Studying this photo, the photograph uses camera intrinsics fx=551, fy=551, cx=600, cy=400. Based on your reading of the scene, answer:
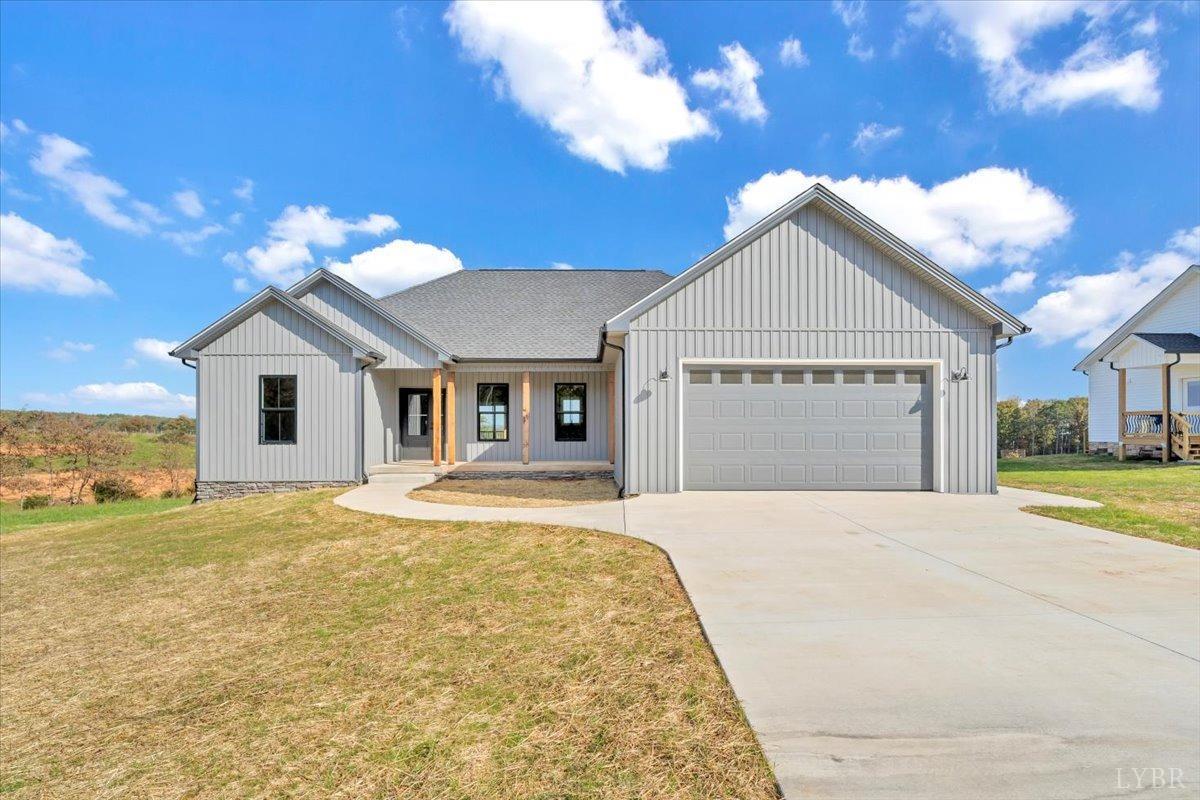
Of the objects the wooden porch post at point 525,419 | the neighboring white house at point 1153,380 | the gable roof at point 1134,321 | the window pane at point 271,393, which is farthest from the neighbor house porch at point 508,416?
the gable roof at point 1134,321

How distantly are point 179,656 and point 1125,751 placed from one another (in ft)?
22.0

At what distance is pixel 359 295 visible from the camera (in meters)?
15.0

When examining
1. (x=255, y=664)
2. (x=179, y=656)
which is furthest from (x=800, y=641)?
(x=179, y=656)

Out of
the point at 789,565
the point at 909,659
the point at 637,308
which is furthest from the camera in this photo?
the point at 637,308

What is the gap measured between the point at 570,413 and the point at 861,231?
9.17 metres

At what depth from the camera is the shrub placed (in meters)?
16.1

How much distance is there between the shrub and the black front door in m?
8.09

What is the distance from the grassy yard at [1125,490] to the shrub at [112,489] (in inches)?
879

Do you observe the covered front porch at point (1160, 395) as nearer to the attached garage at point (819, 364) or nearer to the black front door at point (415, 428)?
the attached garage at point (819, 364)

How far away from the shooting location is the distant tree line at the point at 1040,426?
1069 inches

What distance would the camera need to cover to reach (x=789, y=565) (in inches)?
225

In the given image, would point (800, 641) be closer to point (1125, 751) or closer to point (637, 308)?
point (1125, 751)

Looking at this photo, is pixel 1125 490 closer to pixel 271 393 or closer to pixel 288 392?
pixel 288 392

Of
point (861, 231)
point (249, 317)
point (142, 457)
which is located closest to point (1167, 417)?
point (861, 231)
